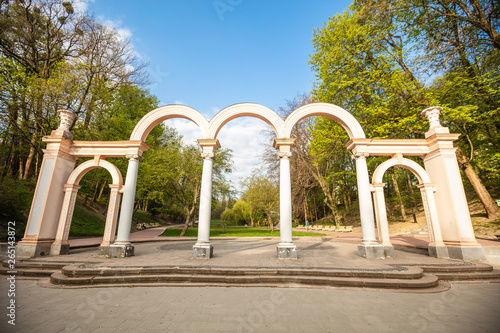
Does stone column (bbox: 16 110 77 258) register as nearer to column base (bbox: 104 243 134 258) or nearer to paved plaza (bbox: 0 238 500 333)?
column base (bbox: 104 243 134 258)

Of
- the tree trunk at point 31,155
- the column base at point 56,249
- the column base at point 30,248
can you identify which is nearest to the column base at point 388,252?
the column base at point 56,249

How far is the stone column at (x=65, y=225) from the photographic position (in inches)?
337

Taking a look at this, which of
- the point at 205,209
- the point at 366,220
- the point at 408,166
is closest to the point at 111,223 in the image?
the point at 205,209

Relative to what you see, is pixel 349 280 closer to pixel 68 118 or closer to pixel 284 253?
pixel 284 253

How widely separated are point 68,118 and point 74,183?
3.08 m

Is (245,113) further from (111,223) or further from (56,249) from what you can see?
(56,249)

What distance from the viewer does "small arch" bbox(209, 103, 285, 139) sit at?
29.3 ft

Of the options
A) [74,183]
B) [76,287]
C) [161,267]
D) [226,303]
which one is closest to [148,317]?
[226,303]

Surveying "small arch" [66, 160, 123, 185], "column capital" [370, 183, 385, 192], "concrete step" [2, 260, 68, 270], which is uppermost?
"small arch" [66, 160, 123, 185]

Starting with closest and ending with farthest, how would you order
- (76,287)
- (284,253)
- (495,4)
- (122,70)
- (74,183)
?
(76,287) → (284,253) → (74,183) → (495,4) → (122,70)

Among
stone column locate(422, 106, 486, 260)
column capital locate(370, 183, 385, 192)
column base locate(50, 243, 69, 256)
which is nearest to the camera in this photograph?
stone column locate(422, 106, 486, 260)

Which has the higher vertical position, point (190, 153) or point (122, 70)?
point (122, 70)

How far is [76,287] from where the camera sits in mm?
5453

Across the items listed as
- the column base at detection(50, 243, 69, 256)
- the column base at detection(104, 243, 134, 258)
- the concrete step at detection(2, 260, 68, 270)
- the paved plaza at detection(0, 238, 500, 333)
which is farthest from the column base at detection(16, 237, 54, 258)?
the paved plaza at detection(0, 238, 500, 333)
